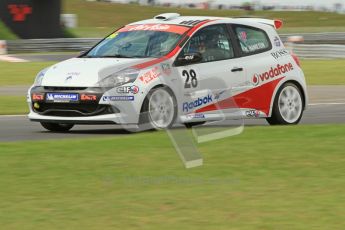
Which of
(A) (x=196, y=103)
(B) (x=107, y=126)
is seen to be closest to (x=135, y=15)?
(B) (x=107, y=126)

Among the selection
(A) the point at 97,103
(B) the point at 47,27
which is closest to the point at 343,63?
(B) the point at 47,27

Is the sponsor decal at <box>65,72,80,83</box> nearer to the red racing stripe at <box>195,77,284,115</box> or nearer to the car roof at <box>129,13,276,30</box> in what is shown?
the car roof at <box>129,13,276,30</box>

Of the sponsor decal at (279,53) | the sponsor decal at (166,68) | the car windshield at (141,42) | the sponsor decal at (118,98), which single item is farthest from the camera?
the sponsor decal at (279,53)

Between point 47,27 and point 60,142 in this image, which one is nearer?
point 60,142

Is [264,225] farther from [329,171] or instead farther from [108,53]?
[108,53]

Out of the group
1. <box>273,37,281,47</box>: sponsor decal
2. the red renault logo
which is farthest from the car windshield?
the red renault logo

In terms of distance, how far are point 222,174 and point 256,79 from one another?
5.00 m

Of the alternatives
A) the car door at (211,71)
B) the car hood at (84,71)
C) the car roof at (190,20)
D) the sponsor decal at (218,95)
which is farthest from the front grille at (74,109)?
the car roof at (190,20)

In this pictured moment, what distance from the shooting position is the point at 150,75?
1100 centimetres

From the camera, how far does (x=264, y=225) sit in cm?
557

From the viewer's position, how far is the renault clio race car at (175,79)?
35.8ft

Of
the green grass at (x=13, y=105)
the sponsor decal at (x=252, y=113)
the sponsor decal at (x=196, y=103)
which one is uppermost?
the sponsor decal at (x=196, y=103)

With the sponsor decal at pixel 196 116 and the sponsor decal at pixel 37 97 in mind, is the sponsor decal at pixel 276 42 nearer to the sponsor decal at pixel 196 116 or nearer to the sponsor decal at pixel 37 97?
the sponsor decal at pixel 196 116

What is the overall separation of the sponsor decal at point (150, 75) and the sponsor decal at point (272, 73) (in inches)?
67.0
